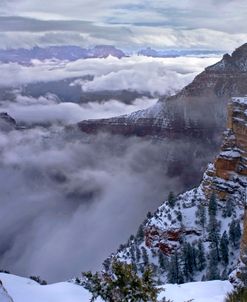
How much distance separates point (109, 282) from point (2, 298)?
5586 millimetres

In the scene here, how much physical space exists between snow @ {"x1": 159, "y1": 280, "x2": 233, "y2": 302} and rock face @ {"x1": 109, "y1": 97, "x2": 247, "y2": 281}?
912 inches

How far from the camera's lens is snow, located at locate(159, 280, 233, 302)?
43.4 m

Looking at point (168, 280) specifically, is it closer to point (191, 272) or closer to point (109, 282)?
point (191, 272)

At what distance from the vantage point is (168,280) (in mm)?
76625

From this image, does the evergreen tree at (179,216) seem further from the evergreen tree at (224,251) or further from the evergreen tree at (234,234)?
the evergreen tree at (224,251)

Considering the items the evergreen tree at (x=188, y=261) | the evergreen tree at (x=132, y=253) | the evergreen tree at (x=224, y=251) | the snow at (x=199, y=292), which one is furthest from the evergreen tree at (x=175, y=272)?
the snow at (x=199, y=292)

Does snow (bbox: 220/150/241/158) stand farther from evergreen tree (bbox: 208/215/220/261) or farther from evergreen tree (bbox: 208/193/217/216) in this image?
evergreen tree (bbox: 208/215/220/261)

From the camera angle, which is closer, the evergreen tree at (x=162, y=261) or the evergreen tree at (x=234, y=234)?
the evergreen tree at (x=234, y=234)

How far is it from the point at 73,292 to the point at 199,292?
37.3 ft

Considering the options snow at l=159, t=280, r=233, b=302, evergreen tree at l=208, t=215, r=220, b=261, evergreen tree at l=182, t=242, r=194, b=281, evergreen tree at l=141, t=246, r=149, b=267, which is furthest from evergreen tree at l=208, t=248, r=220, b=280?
snow at l=159, t=280, r=233, b=302

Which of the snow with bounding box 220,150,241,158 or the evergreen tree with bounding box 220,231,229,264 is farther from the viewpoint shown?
the snow with bounding box 220,150,241,158

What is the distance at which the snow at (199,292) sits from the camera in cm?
4342

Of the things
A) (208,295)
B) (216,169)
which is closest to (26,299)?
(208,295)

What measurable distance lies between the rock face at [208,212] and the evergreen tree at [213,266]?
553 millimetres
